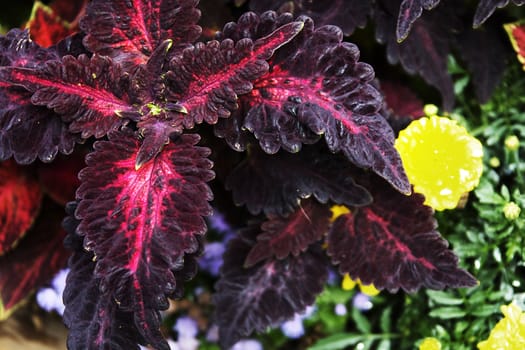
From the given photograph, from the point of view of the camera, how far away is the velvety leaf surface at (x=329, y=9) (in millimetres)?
1030

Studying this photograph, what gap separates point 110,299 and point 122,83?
29cm

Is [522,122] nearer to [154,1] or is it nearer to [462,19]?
[462,19]

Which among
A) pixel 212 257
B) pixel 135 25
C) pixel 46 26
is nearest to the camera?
pixel 135 25

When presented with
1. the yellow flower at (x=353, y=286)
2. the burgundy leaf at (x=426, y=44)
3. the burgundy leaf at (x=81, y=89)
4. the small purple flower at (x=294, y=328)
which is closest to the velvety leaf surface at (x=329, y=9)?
the burgundy leaf at (x=426, y=44)

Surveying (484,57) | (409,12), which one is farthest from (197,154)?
(484,57)

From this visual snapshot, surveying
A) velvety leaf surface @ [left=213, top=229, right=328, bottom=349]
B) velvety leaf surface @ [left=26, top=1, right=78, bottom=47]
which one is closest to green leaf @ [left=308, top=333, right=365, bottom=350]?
velvety leaf surface @ [left=213, top=229, right=328, bottom=349]

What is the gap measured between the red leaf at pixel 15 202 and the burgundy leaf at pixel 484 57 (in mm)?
801

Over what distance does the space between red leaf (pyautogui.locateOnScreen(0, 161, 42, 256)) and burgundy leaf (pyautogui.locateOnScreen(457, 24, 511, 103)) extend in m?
0.80

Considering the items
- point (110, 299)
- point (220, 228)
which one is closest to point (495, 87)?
point (220, 228)

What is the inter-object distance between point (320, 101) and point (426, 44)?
1.08ft

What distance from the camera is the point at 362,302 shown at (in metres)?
1.17

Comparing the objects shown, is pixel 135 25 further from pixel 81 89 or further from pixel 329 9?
pixel 329 9

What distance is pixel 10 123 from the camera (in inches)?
35.9

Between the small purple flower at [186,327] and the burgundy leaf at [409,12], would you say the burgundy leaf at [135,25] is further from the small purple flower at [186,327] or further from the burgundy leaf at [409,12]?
the small purple flower at [186,327]
